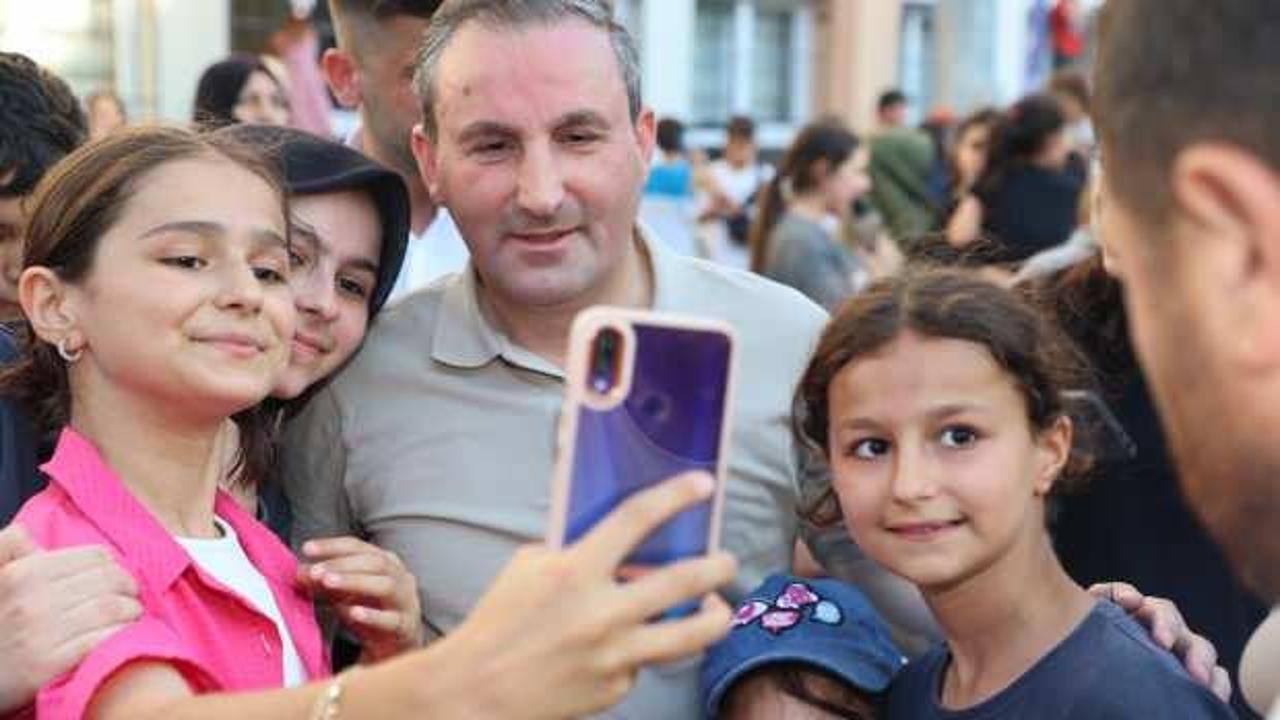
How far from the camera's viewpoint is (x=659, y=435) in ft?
5.16

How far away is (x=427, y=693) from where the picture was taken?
153 centimetres

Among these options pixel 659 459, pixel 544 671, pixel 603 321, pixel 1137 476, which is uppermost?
pixel 603 321

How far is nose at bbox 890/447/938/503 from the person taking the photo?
231 centimetres

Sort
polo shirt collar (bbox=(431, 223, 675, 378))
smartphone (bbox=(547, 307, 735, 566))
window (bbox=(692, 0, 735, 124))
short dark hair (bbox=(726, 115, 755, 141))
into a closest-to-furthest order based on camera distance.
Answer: smartphone (bbox=(547, 307, 735, 566)) → polo shirt collar (bbox=(431, 223, 675, 378)) → short dark hair (bbox=(726, 115, 755, 141)) → window (bbox=(692, 0, 735, 124))

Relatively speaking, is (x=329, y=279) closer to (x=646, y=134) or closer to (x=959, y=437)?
(x=646, y=134)

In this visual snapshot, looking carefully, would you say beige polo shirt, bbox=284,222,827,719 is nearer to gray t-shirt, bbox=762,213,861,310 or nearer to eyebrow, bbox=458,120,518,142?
eyebrow, bbox=458,120,518,142

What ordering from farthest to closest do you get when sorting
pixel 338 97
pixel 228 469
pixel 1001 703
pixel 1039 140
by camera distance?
pixel 1039 140
pixel 338 97
pixel 228 469
pixel 1001 703

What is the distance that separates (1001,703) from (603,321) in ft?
3.10

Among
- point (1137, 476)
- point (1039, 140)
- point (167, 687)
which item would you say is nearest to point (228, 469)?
point (167, 687)

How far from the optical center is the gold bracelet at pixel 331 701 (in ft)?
5.35

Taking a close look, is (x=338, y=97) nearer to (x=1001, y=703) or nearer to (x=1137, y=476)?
(x=1137, y=476)

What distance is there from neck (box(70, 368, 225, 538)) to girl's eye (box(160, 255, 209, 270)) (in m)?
0.16

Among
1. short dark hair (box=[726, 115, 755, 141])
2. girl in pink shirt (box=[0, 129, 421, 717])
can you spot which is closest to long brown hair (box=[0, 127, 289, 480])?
girl in pink shirt (box=[0, 129, 421, 717])

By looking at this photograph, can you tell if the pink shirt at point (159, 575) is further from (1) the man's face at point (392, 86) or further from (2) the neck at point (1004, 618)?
(1) the man's face at point (392, 86)
